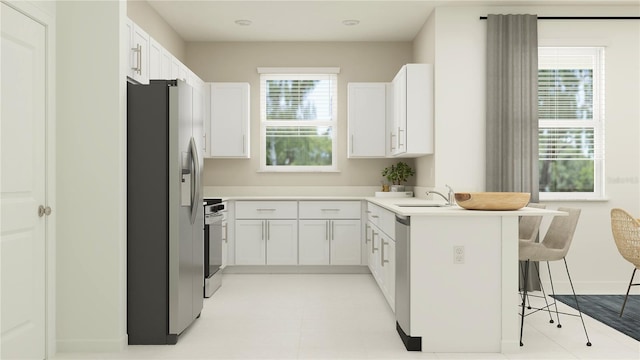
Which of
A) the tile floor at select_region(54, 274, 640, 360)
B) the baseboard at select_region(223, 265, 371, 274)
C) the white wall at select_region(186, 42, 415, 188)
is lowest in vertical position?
the tile floor at select_region(54, 274, 640, 360)

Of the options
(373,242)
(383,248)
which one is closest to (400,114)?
(373,242)

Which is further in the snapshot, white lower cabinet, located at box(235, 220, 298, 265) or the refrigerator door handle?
white lower cabinet, located at box(235, 220, 298, 265)

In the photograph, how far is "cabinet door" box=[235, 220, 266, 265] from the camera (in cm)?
598

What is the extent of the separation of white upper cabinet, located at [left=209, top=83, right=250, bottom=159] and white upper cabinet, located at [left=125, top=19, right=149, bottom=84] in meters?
2.08

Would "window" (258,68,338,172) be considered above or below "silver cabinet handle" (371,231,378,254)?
above

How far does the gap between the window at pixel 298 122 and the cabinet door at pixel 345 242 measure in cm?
92

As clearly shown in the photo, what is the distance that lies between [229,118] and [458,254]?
12.5 feet

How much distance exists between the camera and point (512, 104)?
16.3ft

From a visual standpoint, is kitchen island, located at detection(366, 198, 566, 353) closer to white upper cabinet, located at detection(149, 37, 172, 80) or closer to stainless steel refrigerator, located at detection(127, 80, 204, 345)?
stainless steel refrigerator, located at detection(127, 80, 204, 345)

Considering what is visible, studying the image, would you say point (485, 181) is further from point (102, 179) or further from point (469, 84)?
point (102, 179)

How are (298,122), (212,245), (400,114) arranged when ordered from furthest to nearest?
(298,122) → (400,114) → (212,245)

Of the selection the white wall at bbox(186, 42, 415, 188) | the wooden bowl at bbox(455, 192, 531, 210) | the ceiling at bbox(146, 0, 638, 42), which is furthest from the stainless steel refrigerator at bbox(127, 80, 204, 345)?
the white wall at bbox(186, 42, 415, 188)

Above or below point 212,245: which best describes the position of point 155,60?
above

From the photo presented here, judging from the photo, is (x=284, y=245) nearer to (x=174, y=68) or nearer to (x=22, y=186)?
(x=174, y=68)
